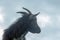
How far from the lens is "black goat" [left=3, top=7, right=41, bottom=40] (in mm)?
21203

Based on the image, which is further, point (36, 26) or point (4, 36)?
point (36, 26)

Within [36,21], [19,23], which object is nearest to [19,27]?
[19,23]

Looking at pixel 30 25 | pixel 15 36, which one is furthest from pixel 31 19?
pixel 15 36

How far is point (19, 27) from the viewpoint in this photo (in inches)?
849

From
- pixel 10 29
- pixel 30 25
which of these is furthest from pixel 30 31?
pixel 10 29

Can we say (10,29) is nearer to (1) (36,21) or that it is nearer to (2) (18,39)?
(2) (18,39)

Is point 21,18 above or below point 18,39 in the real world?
above

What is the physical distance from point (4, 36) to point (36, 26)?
3.09m

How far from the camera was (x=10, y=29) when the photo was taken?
21250 mm

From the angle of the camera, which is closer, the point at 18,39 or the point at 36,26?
the point at 18,39

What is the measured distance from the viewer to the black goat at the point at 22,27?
2120 cm

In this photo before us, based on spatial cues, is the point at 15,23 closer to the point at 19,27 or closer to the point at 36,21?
the point at 19,27

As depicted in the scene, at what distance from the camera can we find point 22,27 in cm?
2175

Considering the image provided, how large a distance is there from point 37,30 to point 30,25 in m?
1.12
